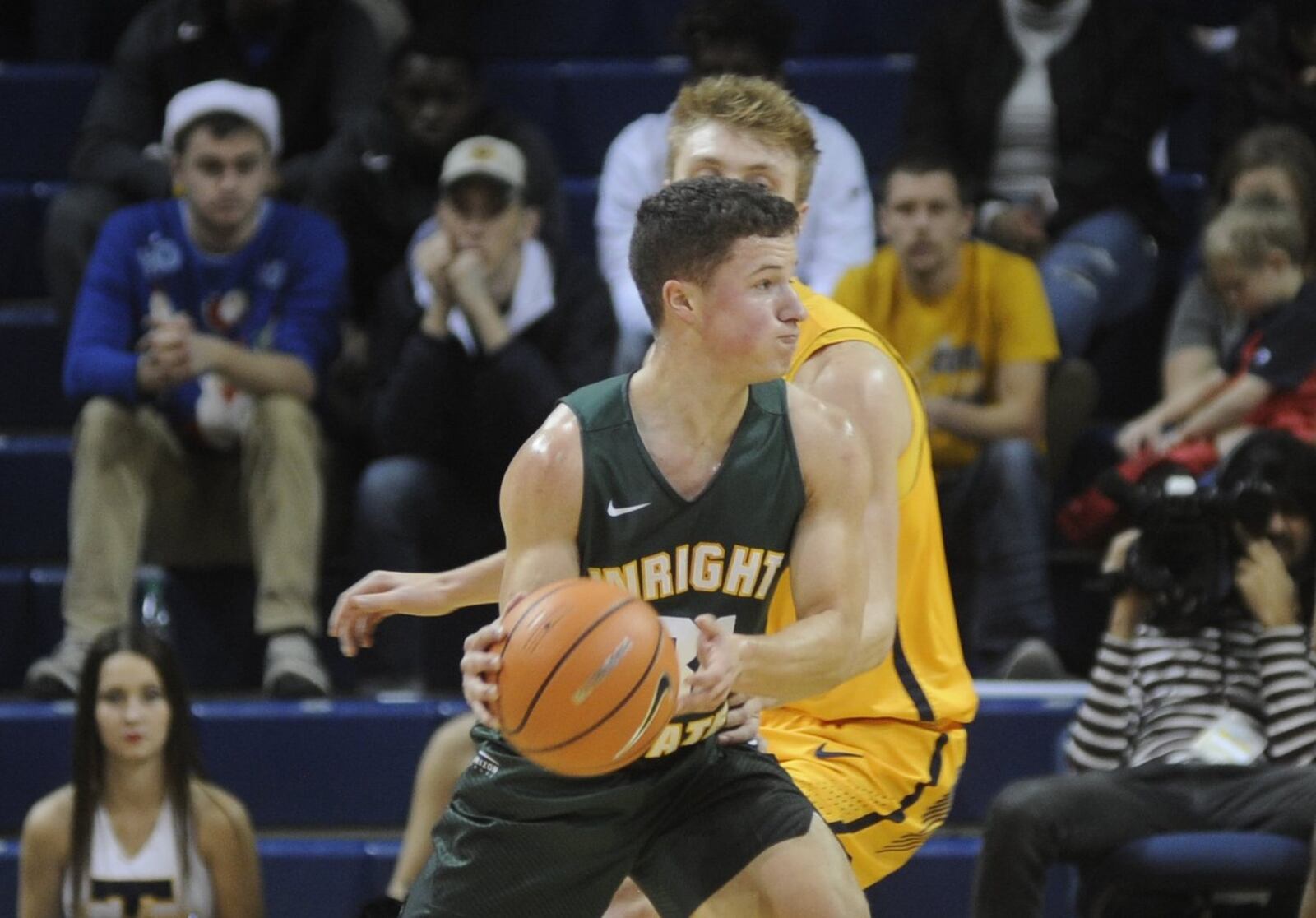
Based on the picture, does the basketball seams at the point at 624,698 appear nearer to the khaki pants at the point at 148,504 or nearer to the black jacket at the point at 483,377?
the black jacket at the point at 483,377

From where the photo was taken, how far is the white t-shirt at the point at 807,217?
20.2 ft

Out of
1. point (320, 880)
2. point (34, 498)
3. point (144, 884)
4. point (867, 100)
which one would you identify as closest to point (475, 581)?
point (144, 884)

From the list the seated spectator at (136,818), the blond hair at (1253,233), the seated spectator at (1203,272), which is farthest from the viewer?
the seated spectator at (1203,272)

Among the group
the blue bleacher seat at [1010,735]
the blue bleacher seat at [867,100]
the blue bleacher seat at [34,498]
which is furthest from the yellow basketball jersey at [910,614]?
the blue bleacher seat at [867,100]

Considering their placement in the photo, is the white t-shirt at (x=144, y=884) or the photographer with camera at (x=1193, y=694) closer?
the photographer with camera at (x=1193, y=694)

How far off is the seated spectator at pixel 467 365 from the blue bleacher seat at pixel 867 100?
1.56 metres

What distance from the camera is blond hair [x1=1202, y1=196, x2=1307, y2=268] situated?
5.72 metres

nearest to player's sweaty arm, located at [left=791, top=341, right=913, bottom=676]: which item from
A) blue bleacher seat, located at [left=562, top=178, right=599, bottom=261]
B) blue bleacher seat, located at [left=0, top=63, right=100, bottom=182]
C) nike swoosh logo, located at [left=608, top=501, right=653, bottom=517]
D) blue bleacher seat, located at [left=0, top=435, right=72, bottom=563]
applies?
nike swoosh logo, located at [left=608, top=501, right=653, bottom=517]

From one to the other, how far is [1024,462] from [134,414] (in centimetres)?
248

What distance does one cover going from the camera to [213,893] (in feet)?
17.0

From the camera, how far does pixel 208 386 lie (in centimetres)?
600

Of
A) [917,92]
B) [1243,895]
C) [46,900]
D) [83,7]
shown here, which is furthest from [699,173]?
[83,7]

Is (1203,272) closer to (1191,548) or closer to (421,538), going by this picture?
(1191,548)

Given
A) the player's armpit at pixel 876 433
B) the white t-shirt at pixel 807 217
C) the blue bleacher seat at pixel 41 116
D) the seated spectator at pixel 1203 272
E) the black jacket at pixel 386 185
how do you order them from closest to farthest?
the player's armpit at pixel 876 433 < the seated spectator at pixel 1203 272 < the white t-shirt at pixel 807 217 < the black jacket at pixel 386 185 < the blue bleacher seat at pixel 41 116
